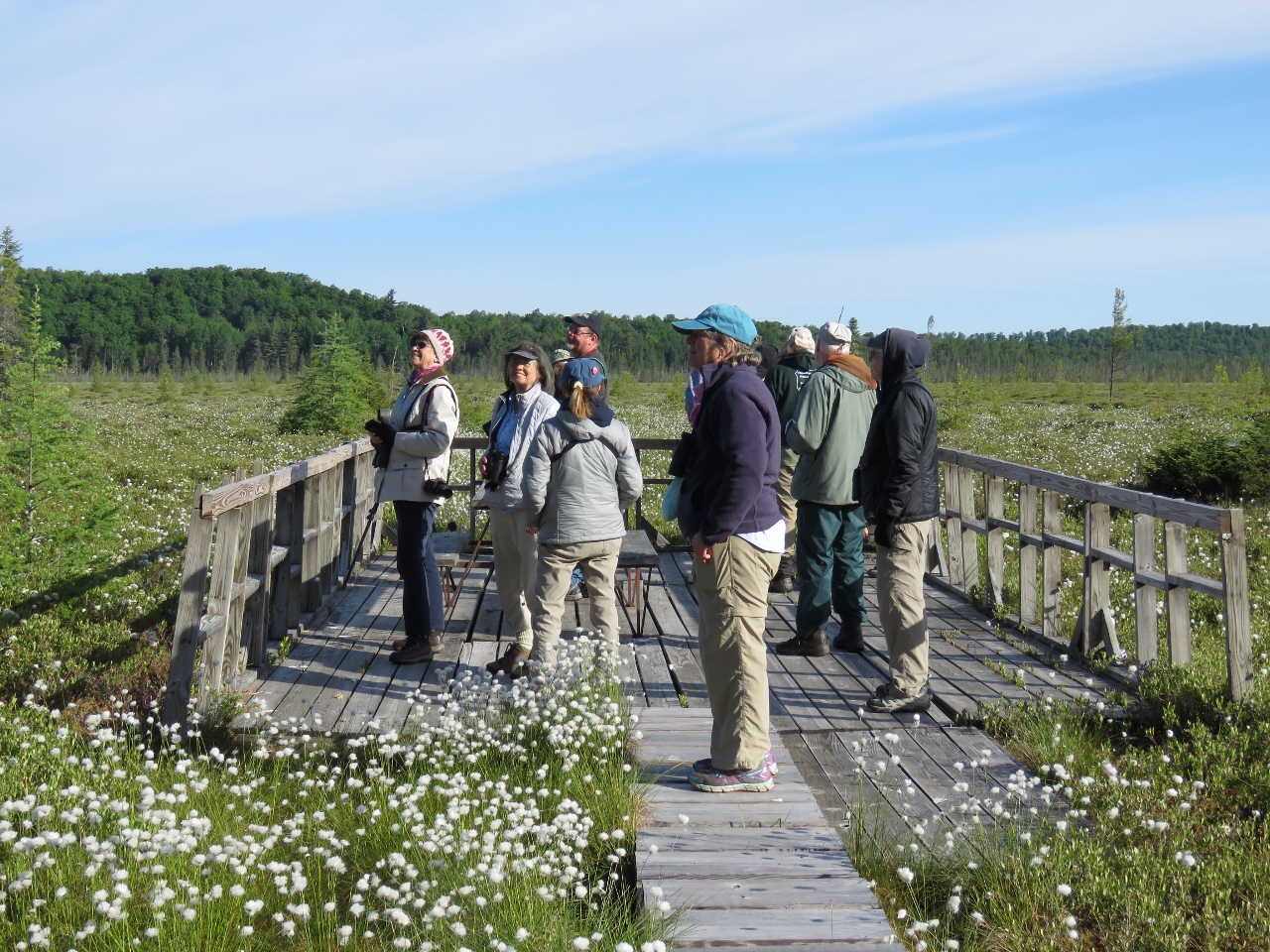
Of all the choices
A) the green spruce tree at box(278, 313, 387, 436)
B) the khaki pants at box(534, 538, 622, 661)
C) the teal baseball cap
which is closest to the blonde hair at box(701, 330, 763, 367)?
the teal baseball cap

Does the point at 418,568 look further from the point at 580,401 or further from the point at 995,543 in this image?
the point at 995,543

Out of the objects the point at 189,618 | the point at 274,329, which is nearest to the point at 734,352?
the point at 189,618

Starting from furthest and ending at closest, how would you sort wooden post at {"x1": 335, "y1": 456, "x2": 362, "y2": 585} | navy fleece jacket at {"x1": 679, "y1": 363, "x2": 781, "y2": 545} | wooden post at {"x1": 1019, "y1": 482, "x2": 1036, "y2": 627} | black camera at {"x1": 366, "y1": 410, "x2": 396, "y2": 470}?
wooden post at {"x1": 335, "y1": 456, "x2": 362, "y2": 585} < wooden post at {"x1": 1019, "y1": 482, "x2": 1036, "y2": 627} < black camera at {"x1": 366, "y1": 410, "x2": 396, "y2": 470} < navy fleece jacket at {"x1": 679, "y1": 363, "x2": 781, "y2": 545}

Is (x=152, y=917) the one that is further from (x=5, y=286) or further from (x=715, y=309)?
(x=5, y=286)

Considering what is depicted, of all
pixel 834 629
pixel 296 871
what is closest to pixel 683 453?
pixel 296 871

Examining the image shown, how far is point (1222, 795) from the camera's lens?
4.59m

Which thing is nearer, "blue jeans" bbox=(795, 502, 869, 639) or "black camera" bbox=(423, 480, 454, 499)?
"black camera" bbox=(423, 480, 454, 499)

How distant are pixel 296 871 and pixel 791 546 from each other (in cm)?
695

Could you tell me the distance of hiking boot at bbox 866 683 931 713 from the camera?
18.1ft

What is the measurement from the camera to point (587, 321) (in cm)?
625

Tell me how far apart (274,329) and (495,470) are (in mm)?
126467

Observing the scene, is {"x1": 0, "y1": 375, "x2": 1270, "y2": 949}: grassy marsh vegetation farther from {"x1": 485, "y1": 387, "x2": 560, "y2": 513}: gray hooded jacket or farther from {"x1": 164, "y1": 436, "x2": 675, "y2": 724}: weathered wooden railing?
{"x1": 485, "y1": 387, "x2": 560, "y2": 513}: gray hooded jacket

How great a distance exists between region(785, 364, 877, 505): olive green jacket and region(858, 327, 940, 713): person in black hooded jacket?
90 centimetres

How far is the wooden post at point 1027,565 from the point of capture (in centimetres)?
745
